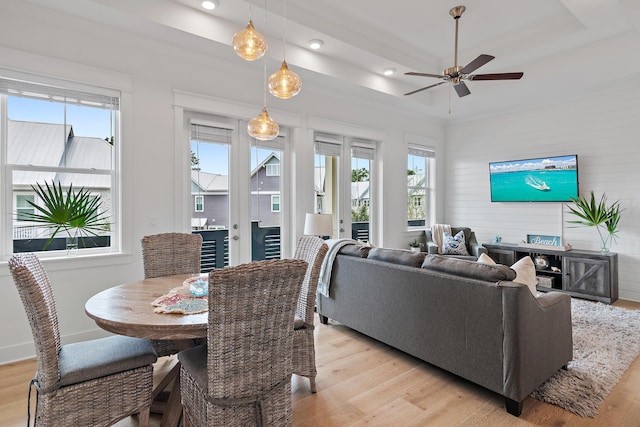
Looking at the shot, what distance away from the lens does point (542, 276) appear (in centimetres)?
505

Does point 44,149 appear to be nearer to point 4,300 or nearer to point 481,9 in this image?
point 4,300

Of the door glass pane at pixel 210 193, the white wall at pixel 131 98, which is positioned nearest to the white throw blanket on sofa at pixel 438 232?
the white wall at pixel 131 98

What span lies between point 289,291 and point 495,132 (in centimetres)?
573

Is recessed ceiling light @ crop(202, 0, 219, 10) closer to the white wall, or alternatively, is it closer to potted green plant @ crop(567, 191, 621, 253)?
the white wall

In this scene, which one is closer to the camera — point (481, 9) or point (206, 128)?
point (481, 9)

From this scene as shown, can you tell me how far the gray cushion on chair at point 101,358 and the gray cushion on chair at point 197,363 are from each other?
21cm

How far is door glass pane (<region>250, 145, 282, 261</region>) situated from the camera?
427 centimetres

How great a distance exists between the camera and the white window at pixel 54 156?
284 cm

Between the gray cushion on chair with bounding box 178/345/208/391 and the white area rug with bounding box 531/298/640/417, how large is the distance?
221 centimetres

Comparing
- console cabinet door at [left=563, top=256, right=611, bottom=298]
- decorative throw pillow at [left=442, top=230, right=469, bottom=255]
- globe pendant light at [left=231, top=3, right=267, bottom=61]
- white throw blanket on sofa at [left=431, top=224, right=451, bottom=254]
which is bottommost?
console cabinet door at [left=563, top=256, right=611, bottom=298]

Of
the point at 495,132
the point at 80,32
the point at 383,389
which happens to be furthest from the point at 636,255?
the point at 80,32

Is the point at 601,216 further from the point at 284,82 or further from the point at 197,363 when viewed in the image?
the point at 197,363

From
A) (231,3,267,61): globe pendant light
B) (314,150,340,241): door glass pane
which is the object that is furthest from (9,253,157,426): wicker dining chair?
(314,150,340,241): door glass pane

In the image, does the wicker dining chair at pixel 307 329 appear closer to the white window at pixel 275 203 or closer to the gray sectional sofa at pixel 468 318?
the gray sectional sofa at pixel 468 318
